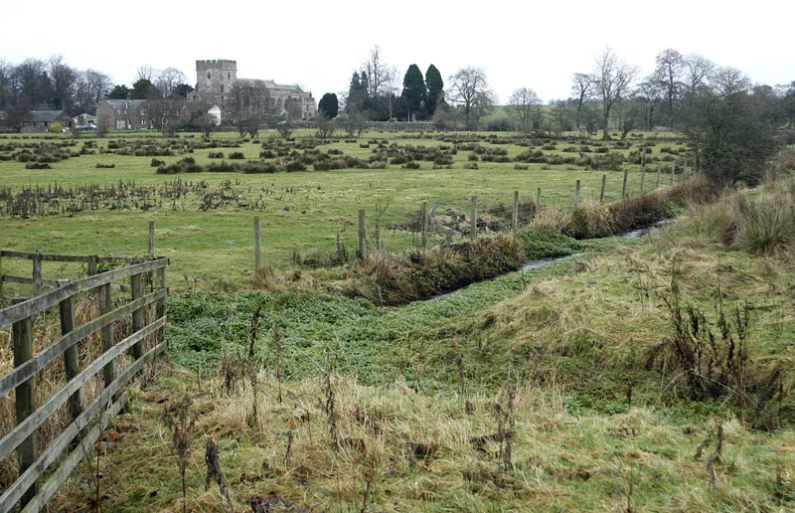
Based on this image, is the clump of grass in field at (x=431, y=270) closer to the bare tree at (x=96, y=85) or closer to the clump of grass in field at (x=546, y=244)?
the clump of grass in field at (x=546, y=244)

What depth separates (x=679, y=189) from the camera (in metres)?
26.9

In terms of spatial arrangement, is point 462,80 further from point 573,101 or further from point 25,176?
point 25,176

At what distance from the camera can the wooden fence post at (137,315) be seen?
7316mm

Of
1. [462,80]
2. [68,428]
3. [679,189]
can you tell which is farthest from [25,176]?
[462,80]

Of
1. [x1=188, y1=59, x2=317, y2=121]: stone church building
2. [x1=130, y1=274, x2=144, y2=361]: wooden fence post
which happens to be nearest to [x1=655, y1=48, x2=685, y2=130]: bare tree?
[x1=188, y1=59, x2=317, y2=121]: stone church building

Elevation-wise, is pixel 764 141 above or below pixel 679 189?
above

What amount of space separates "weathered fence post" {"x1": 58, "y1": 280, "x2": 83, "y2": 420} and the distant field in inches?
292

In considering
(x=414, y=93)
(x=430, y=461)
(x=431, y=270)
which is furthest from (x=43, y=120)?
(x=430, y=461)

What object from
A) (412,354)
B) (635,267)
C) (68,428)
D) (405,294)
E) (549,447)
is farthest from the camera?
(405,294)

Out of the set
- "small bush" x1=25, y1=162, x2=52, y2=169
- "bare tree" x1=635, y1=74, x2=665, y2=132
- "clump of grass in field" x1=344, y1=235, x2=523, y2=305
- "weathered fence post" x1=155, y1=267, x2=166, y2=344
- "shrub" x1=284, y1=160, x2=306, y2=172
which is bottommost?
"clump of grass in field" x1=344, y1=235, x2=523, y2=305

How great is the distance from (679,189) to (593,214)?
748 centimetres

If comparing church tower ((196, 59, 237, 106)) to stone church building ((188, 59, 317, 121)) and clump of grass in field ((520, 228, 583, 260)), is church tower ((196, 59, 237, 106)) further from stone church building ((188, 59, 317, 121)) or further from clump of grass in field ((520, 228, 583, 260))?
clump of grass in field ((520, 228, 583, 260))

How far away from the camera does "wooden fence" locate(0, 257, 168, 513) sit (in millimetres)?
4219

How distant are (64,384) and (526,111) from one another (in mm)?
93089
